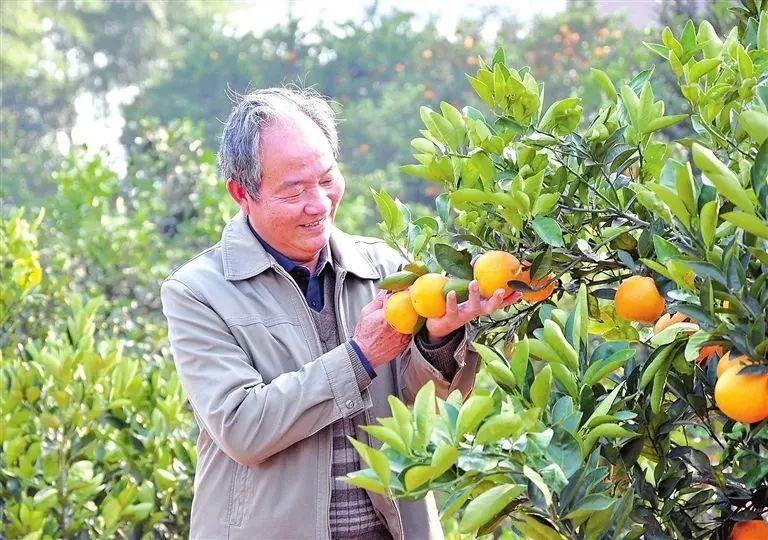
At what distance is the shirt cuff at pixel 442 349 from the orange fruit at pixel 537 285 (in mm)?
320

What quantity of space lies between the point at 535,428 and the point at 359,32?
20166 millimetres

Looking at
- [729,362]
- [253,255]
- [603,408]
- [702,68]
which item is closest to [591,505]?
[603,408]

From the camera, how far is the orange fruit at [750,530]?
1.45 m

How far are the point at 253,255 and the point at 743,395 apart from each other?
1.31 m

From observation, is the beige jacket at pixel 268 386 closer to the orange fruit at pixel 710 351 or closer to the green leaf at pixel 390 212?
the green leaf at pixel 390 212

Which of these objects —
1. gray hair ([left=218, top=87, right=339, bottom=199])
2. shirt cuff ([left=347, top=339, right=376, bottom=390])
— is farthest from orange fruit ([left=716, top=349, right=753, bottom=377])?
gray hair ([left=218, top=87, right=339, bottom=199])

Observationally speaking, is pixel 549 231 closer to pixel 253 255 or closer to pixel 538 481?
pixel 538 481

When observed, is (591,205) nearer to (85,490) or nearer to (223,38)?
(85,490)

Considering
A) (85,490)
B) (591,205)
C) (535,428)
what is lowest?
(85,490)

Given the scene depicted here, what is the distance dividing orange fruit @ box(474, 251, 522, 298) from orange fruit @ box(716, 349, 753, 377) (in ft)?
1.21

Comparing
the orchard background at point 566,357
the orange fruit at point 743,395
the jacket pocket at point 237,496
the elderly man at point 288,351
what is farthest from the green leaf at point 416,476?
the jacket pocket at point 237,496

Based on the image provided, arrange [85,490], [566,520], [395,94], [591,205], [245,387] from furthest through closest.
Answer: [395,94] → [85,490] → [245,387] → [591,205] → [566,520]

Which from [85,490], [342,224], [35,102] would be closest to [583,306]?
[85,490]

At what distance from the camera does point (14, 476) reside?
3.14 metres
